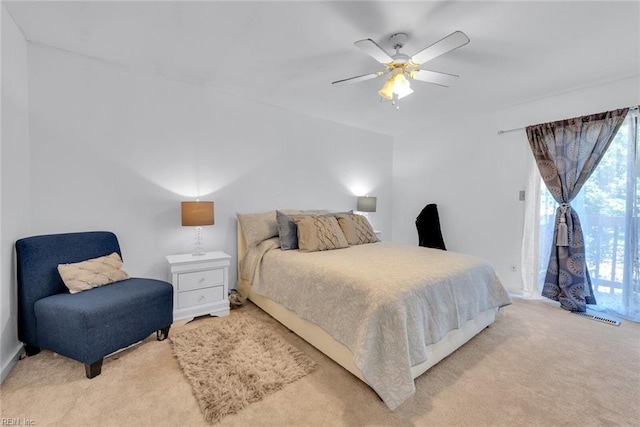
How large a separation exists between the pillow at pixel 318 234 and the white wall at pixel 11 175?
2151mm

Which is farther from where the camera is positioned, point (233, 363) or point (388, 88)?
point (388, 88)

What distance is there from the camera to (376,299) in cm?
156

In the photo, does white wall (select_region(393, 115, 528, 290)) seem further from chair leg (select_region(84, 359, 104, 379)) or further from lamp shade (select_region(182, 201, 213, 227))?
chair leg (select_region(84, 359, 104, 379))

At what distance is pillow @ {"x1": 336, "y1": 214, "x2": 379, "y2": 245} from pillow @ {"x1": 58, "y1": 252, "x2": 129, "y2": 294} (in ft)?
7.13

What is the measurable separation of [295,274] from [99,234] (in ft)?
5.72

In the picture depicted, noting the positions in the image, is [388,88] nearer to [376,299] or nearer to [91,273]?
[376,299]

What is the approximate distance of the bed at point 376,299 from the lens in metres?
1.50

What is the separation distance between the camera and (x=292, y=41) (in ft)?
6.84

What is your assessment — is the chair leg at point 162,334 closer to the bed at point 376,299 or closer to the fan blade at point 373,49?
the bed at point 376,299

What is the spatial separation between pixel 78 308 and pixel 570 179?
4579 mm

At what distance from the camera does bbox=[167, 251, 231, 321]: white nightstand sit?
2443 mm

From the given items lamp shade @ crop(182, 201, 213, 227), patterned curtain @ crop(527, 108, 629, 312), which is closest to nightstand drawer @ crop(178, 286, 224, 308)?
lamp shade @ crop(182, 201, 213, 227)

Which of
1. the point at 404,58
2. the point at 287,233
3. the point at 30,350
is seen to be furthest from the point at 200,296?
the point at 404,58

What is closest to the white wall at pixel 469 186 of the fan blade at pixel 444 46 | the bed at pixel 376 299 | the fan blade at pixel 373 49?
the bed at pixel 376 299
